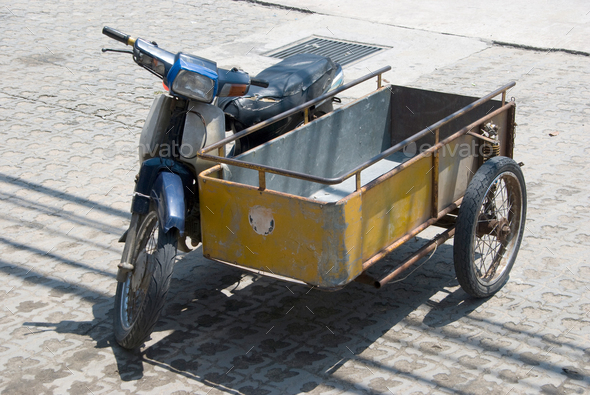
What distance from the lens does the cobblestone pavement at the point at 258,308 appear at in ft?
11.5

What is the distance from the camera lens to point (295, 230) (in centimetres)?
333

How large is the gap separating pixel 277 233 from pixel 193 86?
0.92 metres

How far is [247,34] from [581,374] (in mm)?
7123

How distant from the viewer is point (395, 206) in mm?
3588

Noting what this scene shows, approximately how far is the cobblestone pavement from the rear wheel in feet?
0.52

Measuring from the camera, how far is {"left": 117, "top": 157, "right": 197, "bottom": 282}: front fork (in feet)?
11.6

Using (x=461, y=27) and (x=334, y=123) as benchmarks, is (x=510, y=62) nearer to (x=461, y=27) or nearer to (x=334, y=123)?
(x=461, y=27)

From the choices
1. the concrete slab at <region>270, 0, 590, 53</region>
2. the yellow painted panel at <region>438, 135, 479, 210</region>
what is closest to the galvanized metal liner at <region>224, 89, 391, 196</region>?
the yellow painted panel at <region>438, 135, 479, 210</region>

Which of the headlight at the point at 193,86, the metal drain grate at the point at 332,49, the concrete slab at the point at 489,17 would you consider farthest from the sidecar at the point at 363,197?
the concrete slab at the point at 489,17

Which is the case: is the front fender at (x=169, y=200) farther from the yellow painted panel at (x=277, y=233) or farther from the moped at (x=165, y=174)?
the yellow painted panel at (x=277, y=233)

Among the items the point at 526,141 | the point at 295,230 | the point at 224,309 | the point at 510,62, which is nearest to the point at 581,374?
the point at 295,230

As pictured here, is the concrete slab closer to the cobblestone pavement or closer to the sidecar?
the cobblestone pavement

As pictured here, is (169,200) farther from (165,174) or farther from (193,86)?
(193,86)

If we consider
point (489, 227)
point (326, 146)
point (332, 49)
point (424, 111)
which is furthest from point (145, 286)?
point (332, 49)
